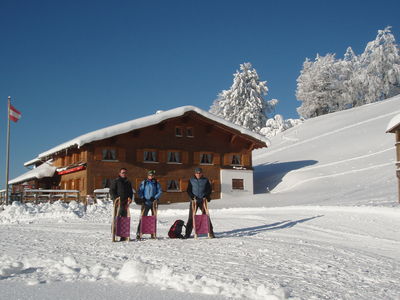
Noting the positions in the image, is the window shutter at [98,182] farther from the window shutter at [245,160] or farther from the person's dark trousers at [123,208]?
the person's dark trousers at [123,208]

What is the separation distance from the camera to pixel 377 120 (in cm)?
4747

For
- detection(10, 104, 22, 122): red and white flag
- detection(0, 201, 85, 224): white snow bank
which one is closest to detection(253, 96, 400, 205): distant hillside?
detection(0, 201, 85, 224): white snow bank

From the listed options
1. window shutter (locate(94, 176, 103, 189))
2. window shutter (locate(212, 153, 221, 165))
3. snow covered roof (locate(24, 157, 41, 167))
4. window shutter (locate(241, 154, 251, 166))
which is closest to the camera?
window shutter (locate(94, 176, 103, 189))

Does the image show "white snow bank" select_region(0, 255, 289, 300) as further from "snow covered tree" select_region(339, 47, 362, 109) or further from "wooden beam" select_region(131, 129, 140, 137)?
"snow covered tree" select_region(339, 47, 362, 109)

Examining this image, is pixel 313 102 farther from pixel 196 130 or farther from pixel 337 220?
pixel 337 220

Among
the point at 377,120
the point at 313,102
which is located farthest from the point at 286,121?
the point at 377,120

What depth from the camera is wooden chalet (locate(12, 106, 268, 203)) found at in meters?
30.0

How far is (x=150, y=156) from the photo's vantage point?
3189 centimetres

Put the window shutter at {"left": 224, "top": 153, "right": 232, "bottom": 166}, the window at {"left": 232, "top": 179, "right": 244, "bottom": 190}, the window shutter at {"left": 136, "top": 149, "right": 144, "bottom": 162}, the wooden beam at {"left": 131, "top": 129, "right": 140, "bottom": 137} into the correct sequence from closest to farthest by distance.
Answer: the wooden beam at {"left": 131, "top": 129, "right": 140, "bottom": 137} < the window shutter at {"left": 136, "top": 149, "right": 144, "bottom": 162} < the window at {"left": 232, "top": 179, "right": 244, "bottom": 190} < the window shutter at {"left": 224, "top": 153, "right": 232, "bottom": 166}

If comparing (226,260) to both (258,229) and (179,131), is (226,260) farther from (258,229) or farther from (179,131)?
(179,131)

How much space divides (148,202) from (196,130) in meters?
23.1

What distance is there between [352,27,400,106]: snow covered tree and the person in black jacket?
62697 millimetres

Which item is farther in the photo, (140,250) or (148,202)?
(148,202)

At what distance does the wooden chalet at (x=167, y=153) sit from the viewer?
30016 millimetres
